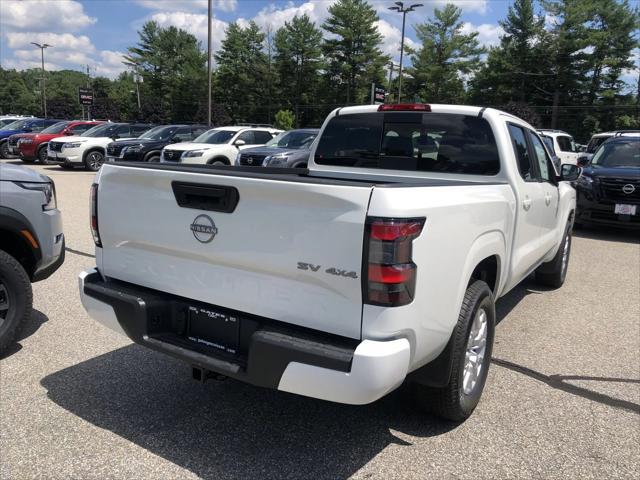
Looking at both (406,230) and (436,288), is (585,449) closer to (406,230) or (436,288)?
(436,288)

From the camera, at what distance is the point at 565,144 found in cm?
1672

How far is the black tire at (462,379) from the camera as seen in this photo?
9.44 ft

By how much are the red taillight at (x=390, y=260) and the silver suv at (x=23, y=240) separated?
9.59ft

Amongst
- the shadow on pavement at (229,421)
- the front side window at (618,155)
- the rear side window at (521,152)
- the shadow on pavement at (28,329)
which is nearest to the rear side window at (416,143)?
the rear side window at (521,152)

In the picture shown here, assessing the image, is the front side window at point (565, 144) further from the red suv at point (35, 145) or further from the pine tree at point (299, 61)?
the pine tree at point (299, 61)

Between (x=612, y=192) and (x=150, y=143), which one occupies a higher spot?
(x=150, y=143)

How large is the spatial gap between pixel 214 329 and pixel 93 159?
18.4 m

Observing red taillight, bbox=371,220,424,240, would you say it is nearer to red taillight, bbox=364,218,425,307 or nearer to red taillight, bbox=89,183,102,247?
red taillight, bbox=364,218,425,307

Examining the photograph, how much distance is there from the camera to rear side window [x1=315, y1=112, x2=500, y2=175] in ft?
13.1

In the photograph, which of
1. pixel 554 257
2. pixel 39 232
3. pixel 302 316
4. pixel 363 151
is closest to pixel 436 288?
pixel 302 316

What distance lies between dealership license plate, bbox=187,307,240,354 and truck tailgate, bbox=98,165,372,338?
71mm

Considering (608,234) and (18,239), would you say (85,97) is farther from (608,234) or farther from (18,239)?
(18,239)

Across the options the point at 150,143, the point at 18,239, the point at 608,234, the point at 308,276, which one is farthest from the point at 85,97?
the point at 308,276

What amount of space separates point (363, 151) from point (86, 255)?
4471mm
